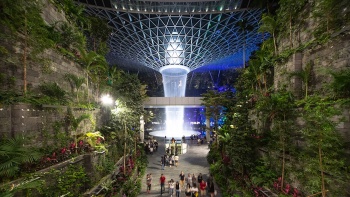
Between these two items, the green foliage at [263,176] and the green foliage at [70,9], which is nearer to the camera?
the green foliage at [263,176]

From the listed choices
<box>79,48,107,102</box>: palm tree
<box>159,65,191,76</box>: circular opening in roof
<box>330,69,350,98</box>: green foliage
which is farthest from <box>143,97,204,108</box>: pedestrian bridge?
<box>330,69,350,98</box>: green foliage

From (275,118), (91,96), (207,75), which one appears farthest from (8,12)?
(207,75)

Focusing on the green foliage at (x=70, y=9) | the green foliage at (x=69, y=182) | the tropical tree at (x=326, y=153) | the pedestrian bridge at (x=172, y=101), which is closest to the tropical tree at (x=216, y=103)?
the pedestrian bridge at (x=172, y=101)

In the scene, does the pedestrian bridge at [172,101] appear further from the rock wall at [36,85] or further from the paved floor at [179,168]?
the rock wall at [36,85]

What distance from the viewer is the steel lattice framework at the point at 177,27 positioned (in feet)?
67.6

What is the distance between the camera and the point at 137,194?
37.4 ft

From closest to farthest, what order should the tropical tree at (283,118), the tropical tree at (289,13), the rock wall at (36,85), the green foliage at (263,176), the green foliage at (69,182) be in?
1. the rock wall at (36,85)
2. the green foliage at (69,182)
3. the tropical tree at (283,118)
4. the green foliage at (263,176)
5. the tropical tree at (289,13)

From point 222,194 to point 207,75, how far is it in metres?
49.7

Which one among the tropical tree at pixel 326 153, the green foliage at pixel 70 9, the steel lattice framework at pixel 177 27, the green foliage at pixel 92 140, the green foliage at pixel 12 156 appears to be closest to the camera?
the green foliage at pixel 12 156

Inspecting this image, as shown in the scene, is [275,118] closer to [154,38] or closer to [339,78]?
[339,78]

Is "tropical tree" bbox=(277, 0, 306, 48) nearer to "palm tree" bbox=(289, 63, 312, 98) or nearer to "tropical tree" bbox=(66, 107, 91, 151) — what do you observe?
"palm tree" bbox=(289, 63, 312, 98)

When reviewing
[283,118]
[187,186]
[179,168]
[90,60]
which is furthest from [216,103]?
[90,60]

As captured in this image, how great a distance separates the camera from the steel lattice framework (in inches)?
811

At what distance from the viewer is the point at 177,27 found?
23766mm
